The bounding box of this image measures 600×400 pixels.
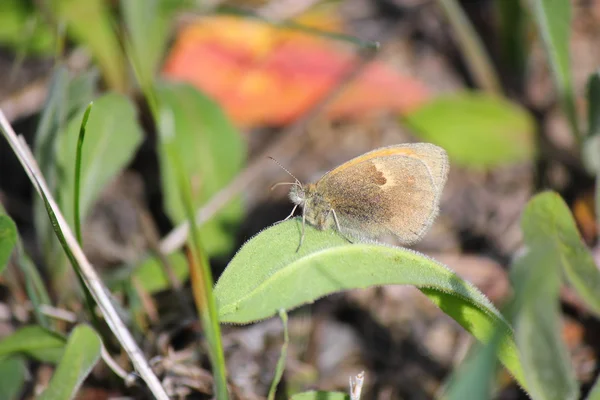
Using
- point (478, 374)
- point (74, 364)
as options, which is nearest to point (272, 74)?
point (74, 364)

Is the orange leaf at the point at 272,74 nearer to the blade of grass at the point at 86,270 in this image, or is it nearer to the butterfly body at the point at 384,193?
the butterfly body at the point at 384,193

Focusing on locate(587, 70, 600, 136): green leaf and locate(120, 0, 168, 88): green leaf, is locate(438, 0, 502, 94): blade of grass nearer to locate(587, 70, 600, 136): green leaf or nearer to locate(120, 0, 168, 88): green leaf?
locate(587, 70, 600, 136): green leaf

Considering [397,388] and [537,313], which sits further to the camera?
[397,388]

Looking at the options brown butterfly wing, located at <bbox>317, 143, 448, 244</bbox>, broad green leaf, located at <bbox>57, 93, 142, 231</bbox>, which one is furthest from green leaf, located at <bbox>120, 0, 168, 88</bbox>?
brown butterfly wing, located at <bbox>317, 143, 448, 244</bbox>

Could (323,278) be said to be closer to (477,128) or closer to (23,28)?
(477,128)

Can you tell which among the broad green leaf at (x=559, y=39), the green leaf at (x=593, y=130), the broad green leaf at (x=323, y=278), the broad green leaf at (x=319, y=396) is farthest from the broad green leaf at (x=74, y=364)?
the broad green leaf at (x=559, y=39)

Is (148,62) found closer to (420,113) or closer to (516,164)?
(420,113)

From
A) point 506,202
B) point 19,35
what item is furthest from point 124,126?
point 506,202
